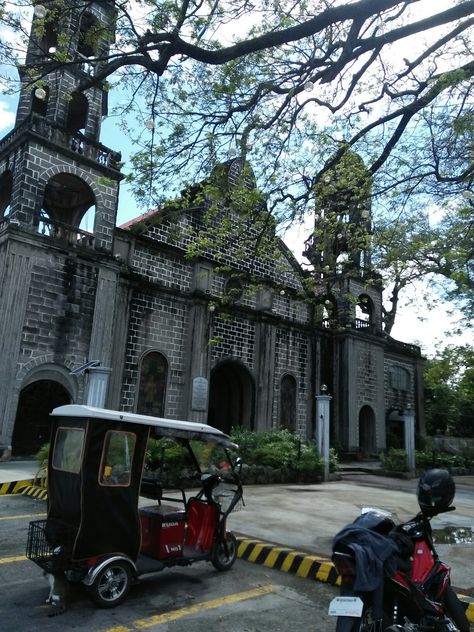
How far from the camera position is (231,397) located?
19.9 metres

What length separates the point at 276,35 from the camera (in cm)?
531

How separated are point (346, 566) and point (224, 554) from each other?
3068mm

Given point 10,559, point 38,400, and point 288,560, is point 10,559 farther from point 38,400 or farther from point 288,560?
point 38,400

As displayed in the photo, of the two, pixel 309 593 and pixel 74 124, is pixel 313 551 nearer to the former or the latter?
pixel 309 593

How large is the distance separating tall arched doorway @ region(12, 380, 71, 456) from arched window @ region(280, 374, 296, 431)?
9.10 m

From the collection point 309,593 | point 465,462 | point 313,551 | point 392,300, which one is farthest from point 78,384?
point 392,300

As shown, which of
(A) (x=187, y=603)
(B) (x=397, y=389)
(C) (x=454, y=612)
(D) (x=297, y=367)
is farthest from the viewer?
(B) (x=397, y=389)

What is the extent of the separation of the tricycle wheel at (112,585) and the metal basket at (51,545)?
0.93 feet

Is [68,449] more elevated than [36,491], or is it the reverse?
[68,449]

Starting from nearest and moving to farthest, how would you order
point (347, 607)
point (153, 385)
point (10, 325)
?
point (347, 607), point (10, 325), point (153, 385)

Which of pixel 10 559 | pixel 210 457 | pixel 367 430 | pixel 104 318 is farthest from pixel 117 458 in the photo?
pixel 367 430

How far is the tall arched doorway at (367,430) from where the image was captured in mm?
22656

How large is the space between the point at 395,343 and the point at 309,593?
71.5ft

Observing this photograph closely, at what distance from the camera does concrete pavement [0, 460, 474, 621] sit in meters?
5.52
